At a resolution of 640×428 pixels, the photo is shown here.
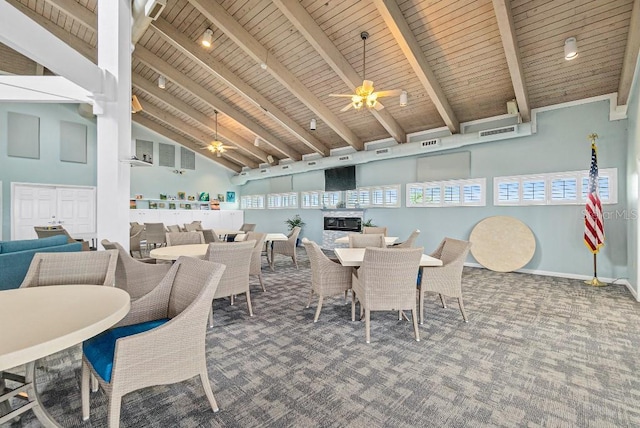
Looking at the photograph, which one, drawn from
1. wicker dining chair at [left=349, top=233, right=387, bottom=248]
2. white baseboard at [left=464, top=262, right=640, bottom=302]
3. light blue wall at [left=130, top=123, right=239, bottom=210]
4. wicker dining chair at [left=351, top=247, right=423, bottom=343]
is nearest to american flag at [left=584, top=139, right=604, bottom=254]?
white baseboard at [left=464, top=262, right=640, bottom=302]

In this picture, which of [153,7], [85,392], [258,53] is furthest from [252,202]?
[85,392]

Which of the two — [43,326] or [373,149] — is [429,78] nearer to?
[373,149]

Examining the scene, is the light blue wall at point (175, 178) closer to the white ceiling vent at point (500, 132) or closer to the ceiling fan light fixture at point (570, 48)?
the white ceiling vent at point (500, 132)

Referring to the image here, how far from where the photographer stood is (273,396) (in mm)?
1994

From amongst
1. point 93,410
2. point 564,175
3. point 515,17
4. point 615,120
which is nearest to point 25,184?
point 93,410

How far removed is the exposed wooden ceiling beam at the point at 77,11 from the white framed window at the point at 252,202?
7.92m

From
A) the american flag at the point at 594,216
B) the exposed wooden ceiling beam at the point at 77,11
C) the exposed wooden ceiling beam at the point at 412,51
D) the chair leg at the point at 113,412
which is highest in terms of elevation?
the exposed wooden ceiling beam at the point at 77,11

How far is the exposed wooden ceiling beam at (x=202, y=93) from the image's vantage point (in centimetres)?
651

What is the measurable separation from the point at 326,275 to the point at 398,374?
130 cm

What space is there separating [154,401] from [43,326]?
3.50 feet

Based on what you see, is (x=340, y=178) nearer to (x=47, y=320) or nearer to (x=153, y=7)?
(x=153, y=7)

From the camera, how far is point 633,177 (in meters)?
4.47

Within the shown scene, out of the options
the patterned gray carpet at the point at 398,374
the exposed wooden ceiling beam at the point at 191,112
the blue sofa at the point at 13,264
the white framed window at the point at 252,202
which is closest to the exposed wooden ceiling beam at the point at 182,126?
the exposed wooden ceiling beam at the point at 191,112

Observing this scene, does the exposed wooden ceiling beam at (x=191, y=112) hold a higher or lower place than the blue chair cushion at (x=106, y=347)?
higher
